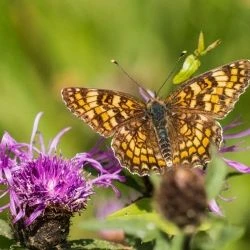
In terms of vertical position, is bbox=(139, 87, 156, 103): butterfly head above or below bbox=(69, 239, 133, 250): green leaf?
above

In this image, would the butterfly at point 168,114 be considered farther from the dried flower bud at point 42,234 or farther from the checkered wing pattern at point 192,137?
the dried flower bud at point 42,234

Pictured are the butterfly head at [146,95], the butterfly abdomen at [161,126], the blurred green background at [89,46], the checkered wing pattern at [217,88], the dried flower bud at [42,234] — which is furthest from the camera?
the blurred green background at [89,46]

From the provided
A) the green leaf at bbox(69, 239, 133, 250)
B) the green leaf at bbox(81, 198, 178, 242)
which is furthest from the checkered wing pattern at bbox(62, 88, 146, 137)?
the green leaf at bbox(81, 198, 178, 242)

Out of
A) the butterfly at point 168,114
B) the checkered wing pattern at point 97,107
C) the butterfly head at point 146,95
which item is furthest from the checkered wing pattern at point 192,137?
the butterfly head at point 146,95

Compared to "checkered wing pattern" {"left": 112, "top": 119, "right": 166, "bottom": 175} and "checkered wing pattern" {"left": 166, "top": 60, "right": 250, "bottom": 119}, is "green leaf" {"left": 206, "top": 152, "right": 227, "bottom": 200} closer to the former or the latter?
"checkered wing pattern" {"left": 112, "top": 119, "right": 166, "bottom": 175}

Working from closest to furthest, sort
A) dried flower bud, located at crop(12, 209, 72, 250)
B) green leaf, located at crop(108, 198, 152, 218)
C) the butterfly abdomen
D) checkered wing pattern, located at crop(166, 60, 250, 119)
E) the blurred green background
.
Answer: green leaf, located at crop(108, 198, 152, 218) < dried flower bud, located at crop(12, 209, 72, 250) < the butterfly abdomen < checkered wing pattern, located at crop(166, 60, 250, 119) < the blurred green background

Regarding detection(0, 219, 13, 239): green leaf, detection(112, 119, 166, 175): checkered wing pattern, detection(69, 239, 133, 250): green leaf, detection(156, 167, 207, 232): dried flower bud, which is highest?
detection(112, 119, 166, 175): checkered wing pattern

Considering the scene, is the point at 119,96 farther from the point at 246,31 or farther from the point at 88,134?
the point at 246,31
